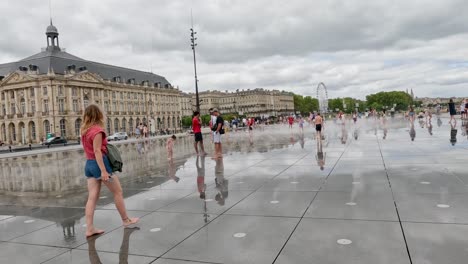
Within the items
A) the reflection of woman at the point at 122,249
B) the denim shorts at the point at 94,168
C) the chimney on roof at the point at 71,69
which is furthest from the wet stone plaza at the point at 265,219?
the chimney on roof at the point at 71,69

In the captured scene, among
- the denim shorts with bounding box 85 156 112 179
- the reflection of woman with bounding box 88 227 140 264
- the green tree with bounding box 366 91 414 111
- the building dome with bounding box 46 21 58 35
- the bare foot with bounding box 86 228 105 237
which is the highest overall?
the building dome with bounding box 46 21 58 35

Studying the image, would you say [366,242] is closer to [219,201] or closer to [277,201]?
[277,201]

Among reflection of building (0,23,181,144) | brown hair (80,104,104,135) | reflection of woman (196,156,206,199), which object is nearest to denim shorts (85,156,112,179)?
brown hair (80,104,104,135)

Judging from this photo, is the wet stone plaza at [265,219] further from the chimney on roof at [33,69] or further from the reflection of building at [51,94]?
the chimney on roof at [33,69]

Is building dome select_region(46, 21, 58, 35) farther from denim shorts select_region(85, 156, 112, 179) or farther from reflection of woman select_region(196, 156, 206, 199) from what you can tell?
denim shorts select_region(85, 156, 112, 179)

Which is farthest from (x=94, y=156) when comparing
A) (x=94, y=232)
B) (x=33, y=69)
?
(x=33, y=69)

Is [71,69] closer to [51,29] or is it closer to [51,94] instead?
[51,94]

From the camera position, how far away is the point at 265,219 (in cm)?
541

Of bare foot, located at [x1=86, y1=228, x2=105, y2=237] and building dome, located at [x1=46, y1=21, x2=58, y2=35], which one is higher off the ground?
building dome, located at [x1=46, y1=21, x2=58, y2=35]

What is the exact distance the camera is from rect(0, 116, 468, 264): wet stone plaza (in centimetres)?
414

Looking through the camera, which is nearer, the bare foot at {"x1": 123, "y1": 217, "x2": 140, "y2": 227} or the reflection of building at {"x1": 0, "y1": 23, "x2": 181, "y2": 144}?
the bare foot at {"x1": 123, "y1": 217, "x2": 140, "y2": 227}

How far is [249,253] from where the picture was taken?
4.16 metres

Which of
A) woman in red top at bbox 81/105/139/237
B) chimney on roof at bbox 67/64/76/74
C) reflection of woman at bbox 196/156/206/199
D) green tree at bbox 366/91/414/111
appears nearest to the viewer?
woman in red top at bbox 81/105/139/237

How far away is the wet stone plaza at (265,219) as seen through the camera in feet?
13.6
